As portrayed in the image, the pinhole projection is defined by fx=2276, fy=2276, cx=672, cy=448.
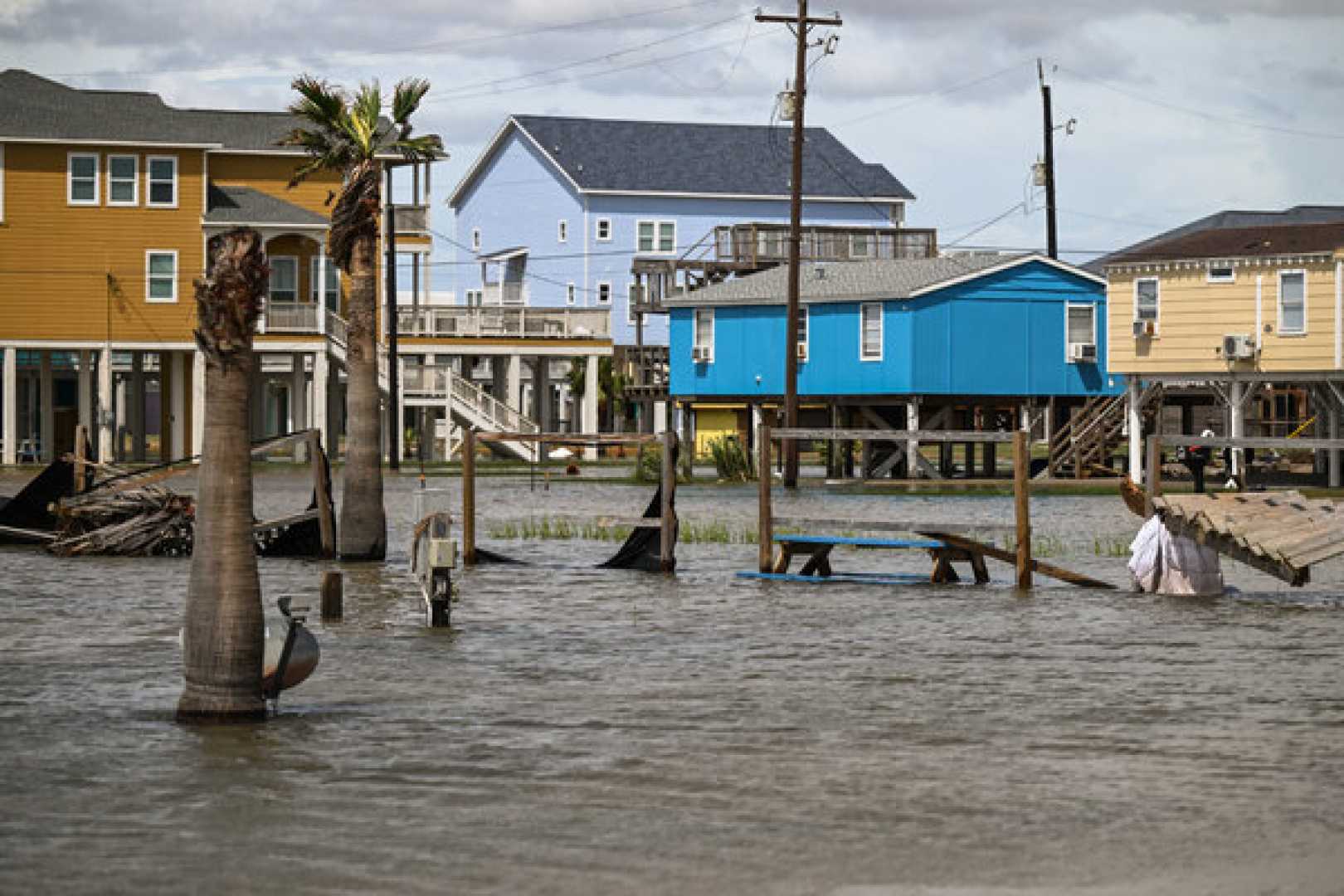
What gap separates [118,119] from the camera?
65562mm

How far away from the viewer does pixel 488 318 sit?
2901 inches

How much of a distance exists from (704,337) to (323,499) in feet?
129

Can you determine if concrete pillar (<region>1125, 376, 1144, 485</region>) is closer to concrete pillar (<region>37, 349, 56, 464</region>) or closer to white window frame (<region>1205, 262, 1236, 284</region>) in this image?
white window frame (<region>1205, 262, 1236, 284</region>)

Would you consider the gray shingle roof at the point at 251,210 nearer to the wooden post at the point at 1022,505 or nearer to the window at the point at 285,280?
the window at the point at 285,280

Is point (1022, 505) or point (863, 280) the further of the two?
point (863, 280)

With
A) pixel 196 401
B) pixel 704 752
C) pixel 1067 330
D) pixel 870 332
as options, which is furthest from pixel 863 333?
pixel 704 752

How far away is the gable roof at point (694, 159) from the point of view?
93.4m

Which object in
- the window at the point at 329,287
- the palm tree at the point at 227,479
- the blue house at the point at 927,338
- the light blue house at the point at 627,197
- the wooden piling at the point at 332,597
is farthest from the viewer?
the light blue house at the point at 627,197

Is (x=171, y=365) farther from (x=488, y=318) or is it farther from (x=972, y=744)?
(x=972, y=744)

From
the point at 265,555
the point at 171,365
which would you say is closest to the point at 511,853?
the point at 265,555

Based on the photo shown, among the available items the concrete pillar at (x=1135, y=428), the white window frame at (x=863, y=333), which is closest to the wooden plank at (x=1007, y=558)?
the concrete pillar at (x=1135, y=428)

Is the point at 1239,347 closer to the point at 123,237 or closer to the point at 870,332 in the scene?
the point at 870,332

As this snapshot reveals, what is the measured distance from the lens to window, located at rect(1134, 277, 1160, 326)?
56906 mm

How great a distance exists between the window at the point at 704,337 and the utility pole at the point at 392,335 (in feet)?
29.8
